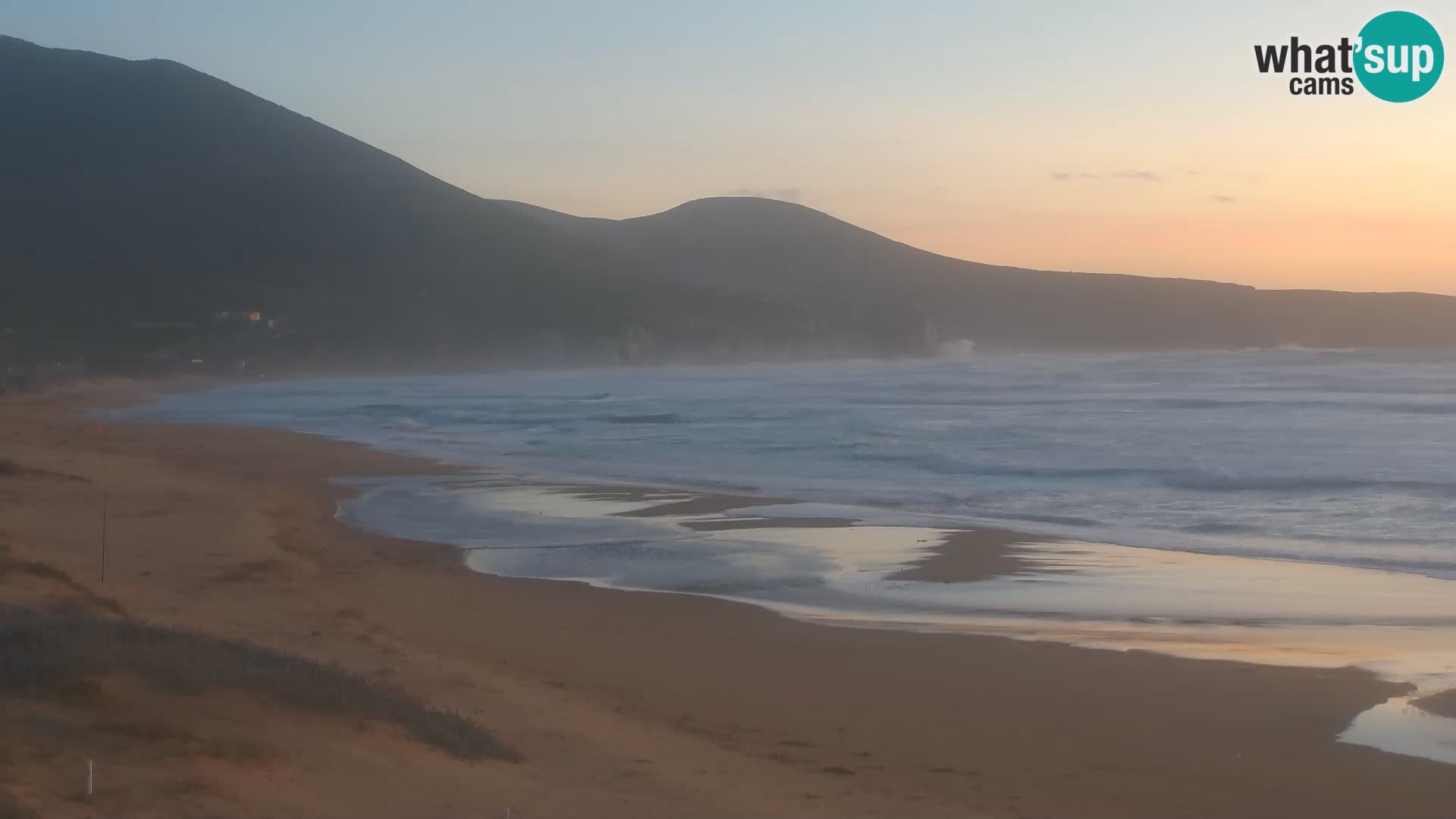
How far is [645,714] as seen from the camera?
7.56 meters

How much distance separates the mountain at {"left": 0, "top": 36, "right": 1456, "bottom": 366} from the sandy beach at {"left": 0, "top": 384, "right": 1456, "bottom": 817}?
73.5 m

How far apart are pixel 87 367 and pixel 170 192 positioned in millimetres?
57086

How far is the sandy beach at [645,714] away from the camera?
515cm

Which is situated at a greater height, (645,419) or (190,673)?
(190,673)

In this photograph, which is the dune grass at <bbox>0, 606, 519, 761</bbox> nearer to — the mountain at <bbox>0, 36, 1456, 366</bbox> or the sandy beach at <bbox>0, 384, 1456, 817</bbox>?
the sandy beach at <bbox>0, 384, 1456, 817</bbox>

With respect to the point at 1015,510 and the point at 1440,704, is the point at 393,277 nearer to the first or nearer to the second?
the point at 1015,510

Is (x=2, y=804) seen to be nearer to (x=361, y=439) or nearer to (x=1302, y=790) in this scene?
(x=1302, y=790)

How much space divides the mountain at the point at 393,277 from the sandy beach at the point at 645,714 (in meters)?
73.5

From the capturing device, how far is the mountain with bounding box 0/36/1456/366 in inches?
3792

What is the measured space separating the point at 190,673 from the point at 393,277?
11284 cm

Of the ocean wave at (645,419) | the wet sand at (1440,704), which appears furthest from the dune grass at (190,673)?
the ocean wave at (645,419)

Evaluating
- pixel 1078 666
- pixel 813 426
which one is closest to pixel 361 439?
pixel 813 426

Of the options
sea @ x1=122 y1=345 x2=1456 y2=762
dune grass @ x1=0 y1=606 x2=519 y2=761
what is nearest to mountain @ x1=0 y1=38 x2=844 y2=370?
sea @ x1=122 y1=345 x2=1456 y2=762

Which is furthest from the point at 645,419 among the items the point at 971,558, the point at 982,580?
the point at 982,580
